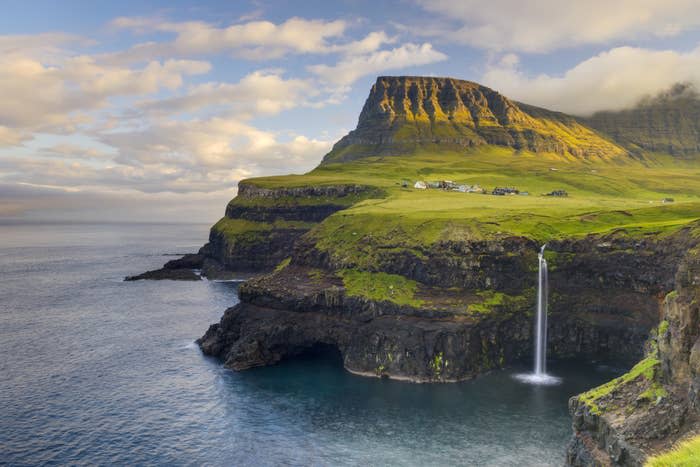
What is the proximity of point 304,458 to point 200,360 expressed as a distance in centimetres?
4448

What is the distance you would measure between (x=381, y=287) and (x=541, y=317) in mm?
31509

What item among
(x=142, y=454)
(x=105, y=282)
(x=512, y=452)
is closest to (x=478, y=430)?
(x=512, y=452)

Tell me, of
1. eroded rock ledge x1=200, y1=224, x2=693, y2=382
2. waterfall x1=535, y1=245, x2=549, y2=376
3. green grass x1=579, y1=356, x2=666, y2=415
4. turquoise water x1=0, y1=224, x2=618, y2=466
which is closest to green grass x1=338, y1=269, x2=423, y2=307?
eroded rock ledge x1=200, y1=224, x2=693, y2=382

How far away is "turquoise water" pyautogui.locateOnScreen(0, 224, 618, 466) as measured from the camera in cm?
6275

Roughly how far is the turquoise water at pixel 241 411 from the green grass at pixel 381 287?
48.6 ft

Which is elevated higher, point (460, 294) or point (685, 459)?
point (685, 459)

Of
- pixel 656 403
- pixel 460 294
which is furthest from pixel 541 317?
pixel 656 403

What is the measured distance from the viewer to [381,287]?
333 ft

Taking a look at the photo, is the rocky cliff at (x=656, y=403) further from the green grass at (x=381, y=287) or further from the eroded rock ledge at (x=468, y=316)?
the green grass at (x=381, y=287)

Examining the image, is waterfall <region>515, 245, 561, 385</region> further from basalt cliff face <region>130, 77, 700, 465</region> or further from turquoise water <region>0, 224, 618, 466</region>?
turquoise water <region>0, 224, 618, 466</region>

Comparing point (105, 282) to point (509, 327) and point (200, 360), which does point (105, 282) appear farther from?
point (509, 327)

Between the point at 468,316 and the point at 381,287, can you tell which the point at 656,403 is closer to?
the point at 468,316

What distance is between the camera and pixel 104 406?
76438 millimetres

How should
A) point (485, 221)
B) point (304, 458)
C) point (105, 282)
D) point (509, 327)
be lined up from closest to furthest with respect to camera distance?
1. point (304, 458)
2. point (509, 327)
3. point (485, 221)
4. point (105, 282)
